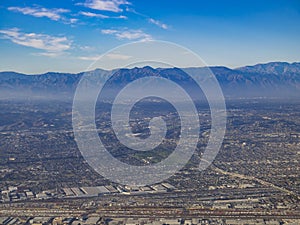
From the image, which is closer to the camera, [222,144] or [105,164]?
[105,164]

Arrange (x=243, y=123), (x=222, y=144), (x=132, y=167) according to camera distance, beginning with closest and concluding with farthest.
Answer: (x=132, y=167)
(x=222, y=144)
(x=243, y=123)

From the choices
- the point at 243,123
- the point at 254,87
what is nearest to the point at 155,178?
the point at 243,123

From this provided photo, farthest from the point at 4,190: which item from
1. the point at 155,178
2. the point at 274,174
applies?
the point at 274,174

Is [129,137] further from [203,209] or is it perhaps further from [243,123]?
[203,209]

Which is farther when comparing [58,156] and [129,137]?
[129,137]

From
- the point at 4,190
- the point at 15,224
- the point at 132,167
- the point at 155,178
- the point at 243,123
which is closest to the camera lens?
the point at 15,224

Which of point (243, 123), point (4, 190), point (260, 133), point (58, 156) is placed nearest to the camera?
point (4, 190)

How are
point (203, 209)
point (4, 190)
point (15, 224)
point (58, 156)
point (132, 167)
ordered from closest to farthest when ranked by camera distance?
point (15, 224), point (203, 209), point (4, 190), point (132, 167), point (58, 156)

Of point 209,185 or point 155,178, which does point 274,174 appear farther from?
point 155,178

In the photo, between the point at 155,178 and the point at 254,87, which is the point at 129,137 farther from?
the point at 254,87
